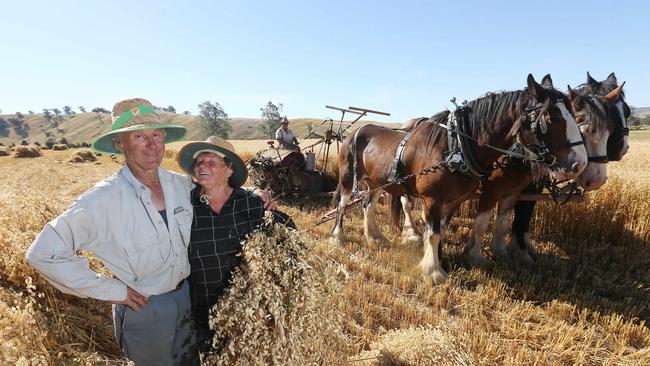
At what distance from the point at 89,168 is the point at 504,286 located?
822 inches

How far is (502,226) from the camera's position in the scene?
17.1ft

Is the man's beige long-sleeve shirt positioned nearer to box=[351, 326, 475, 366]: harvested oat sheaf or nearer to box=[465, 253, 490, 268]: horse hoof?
box=[351, 326, 475, 366]: harvested oat sheaf

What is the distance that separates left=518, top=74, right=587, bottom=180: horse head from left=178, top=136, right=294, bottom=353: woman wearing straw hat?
2966mm

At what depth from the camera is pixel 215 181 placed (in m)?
2.10

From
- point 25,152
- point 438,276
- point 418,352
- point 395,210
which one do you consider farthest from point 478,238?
point 25,152

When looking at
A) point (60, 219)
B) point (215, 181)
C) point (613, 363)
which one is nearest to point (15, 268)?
point (60, 219)

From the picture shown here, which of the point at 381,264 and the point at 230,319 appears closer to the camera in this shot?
the point at 230,319

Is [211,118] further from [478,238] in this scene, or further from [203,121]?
[478,238]

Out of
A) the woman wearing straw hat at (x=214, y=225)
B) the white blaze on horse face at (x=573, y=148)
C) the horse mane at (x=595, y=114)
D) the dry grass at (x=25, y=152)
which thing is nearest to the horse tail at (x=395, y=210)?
the horse mane at (x=595, y=114)

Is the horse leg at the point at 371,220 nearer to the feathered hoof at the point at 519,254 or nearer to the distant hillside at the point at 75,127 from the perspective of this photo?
the feathered hoof at the point at 519,254

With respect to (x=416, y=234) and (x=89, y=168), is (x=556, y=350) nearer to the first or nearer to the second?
(x=416, y=234)

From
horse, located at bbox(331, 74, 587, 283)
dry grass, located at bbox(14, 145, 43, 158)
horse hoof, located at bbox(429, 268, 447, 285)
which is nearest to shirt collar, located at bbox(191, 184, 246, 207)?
horse, located at bbox(331, 74, 587, 283)

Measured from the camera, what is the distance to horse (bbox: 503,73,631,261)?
443 cm

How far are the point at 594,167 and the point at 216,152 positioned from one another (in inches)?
165
